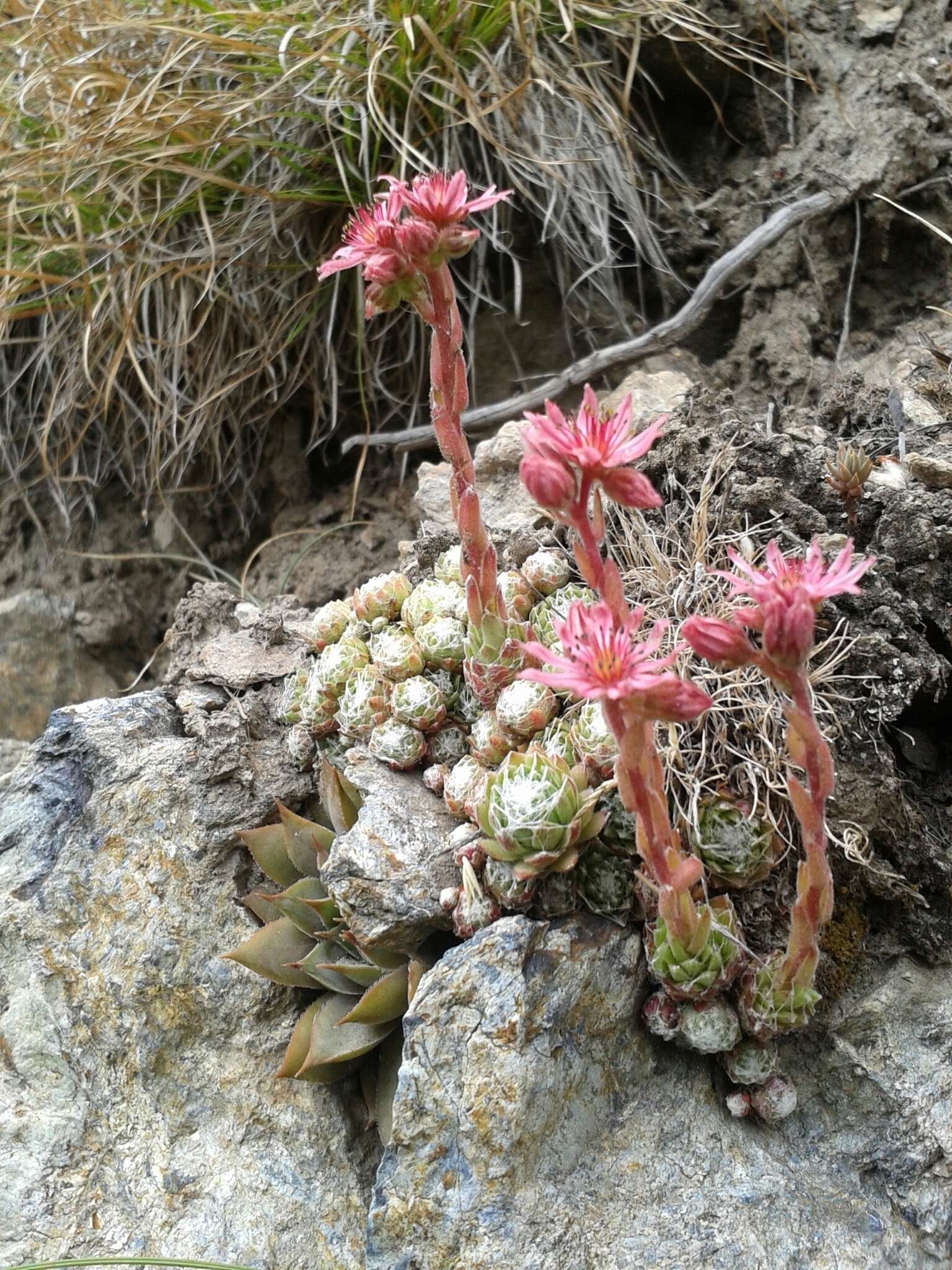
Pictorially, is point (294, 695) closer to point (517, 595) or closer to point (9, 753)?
point (517, 595)

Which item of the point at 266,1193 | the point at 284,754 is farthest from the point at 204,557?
the point at 266,1193

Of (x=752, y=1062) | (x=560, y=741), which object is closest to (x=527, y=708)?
(x=560, y=741)

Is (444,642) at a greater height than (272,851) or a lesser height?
greater

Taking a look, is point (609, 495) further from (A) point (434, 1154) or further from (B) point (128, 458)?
(B) point (128, 458)

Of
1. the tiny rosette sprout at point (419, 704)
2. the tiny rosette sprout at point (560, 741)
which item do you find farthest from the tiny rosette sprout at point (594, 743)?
the tiny rosette sprout at point (419, 704)

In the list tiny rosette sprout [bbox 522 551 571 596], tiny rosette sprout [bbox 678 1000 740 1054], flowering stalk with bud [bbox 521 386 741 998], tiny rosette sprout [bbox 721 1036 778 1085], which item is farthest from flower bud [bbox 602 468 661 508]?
tiny rosette sprout [bbox 721 1036 778 1085]

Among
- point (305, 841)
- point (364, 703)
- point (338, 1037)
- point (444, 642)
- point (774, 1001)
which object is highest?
point (444, 642)
